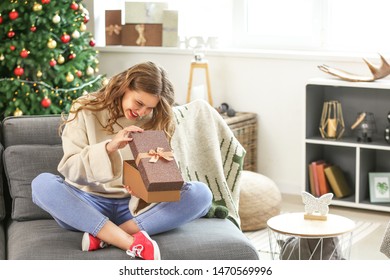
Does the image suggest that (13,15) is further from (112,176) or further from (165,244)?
(165,244)

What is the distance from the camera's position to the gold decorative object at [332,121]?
16.5ft

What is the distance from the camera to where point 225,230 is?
300cm

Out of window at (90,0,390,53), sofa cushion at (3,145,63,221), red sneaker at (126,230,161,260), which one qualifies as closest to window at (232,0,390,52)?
window at (90,0,390,53)

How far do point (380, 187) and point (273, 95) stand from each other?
3.08 feet

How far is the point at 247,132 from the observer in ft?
17.5

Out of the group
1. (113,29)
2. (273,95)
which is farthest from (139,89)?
(113,29)

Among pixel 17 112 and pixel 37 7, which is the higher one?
pixel 37 7

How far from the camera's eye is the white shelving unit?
4875mm

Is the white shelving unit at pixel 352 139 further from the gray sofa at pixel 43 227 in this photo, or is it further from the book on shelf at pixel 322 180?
the gray sofa at pixel 43 227

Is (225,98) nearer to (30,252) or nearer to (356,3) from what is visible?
(356,3)

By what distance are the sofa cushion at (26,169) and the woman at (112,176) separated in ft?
0.51

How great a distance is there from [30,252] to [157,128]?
66 cm

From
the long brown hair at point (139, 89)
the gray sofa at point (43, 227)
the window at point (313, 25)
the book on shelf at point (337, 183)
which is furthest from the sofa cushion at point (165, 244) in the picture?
the window at point (313, 25)

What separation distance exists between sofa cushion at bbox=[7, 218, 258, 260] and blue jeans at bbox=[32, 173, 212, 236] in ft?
0.15
